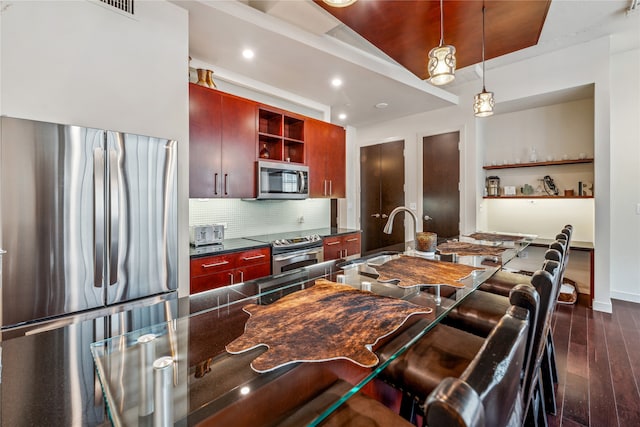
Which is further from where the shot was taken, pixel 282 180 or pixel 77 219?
pixel 282 180

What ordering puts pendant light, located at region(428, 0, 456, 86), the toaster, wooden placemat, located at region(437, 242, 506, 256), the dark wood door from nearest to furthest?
pendant light, located at region(428, 0, 456, 86)
wooden placemat, located at region(437, 242, 506, 256)
the toaster
the dark wood door

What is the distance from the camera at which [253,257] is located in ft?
9.60

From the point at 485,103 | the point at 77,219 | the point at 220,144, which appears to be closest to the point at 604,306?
the point at 485,103

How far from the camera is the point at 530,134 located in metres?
4.25

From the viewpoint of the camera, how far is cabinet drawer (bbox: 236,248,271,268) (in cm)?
282

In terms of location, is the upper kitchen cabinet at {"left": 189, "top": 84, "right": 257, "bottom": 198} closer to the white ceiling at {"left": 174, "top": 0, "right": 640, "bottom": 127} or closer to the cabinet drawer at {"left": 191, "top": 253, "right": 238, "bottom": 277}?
the white ceiling at {"left": 174, "top": 0, "right": 640, "bottom": 127}

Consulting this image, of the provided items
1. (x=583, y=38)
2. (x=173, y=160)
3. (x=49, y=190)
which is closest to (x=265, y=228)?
(x=173, y=160)

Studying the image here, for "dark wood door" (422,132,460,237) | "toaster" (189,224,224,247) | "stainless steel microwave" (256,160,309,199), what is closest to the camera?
"toaster" (189,224,224,247)

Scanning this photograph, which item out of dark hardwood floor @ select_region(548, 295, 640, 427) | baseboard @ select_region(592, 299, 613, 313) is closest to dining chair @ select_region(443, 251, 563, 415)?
dark hardwood floor @ select_region(548, 295, 640, 427)

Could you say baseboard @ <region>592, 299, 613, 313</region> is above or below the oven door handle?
below

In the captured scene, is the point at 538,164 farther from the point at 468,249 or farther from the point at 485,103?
the point at 468,249

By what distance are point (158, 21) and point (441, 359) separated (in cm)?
295

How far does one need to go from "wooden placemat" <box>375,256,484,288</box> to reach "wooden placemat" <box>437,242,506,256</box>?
17.0 inches

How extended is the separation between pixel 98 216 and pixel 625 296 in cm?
569
